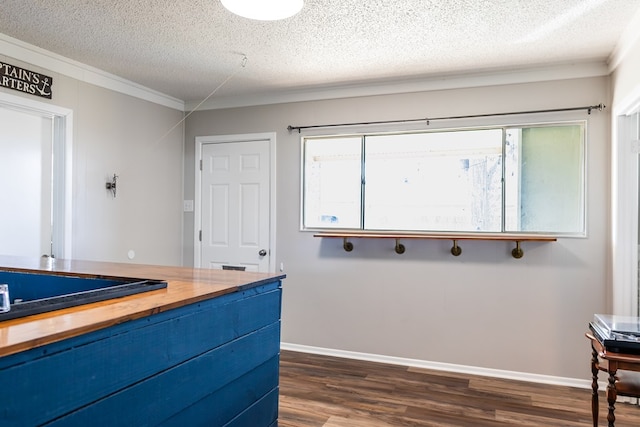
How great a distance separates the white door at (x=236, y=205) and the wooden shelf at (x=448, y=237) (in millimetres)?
628

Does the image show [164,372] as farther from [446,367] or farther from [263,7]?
[446,367]

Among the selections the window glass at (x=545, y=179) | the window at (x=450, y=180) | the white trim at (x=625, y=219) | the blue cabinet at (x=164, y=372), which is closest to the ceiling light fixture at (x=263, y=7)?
the blue cabinet at (x=164, y=372)

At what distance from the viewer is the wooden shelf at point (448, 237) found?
130 inches

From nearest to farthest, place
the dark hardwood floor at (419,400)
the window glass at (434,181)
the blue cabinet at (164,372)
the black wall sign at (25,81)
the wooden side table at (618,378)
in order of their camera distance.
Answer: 1. the blue cabinet at (164,372)
2. the wooden side table at (618,378)
3. the dark hardwood floor at (419,400)
4. the black wall sign at (25,81)
5. the window glass at (434,181)

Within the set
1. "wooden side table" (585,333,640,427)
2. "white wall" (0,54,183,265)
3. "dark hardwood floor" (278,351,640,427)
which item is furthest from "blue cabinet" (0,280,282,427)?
"white wall" (0,54,183,265)

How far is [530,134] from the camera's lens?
11.3ft

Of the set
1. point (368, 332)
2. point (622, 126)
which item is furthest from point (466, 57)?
point (368, 332)

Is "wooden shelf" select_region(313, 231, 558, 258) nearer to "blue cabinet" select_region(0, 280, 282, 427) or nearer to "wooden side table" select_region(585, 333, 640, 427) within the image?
"wooden side table" select_region(585, 333, 640, 427)

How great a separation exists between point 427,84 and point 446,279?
5.16 ft

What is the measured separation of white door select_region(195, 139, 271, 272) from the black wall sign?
150 cm

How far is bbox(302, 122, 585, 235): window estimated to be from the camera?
11.1ft

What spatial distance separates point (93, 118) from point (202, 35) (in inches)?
51.5

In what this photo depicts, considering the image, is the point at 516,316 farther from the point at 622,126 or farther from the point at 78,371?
the point at 78,371

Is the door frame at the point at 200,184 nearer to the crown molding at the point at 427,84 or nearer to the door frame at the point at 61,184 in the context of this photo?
the crown molding at the point at 427,84
